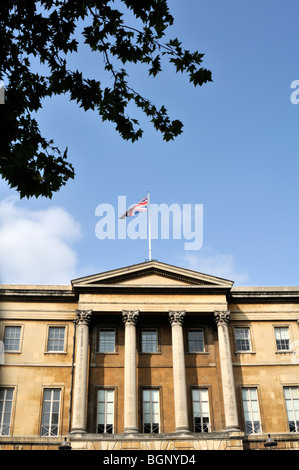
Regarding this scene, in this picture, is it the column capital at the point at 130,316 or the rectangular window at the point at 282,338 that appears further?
the rectangular window at the point at 282,338

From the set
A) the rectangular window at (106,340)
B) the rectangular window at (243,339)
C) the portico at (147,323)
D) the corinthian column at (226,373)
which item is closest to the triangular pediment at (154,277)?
the portico at (147,323)

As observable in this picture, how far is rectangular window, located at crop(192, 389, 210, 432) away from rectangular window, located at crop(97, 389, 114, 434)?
5.35 m

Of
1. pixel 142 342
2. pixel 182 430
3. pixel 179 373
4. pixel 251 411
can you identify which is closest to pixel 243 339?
pixel 251 411

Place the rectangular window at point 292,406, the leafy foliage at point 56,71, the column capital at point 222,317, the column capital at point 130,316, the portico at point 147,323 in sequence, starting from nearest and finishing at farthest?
the leafy foliage at point 56,71, the portico at point 147,323, the rectangular window at point 292,406, the column capital at point 130,316, the column capital at point 222,317

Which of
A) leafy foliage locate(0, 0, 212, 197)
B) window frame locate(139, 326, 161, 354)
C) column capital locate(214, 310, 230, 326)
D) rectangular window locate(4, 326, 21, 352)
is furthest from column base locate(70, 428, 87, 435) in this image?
leafy foliage locate(0, 0, 212, 197)

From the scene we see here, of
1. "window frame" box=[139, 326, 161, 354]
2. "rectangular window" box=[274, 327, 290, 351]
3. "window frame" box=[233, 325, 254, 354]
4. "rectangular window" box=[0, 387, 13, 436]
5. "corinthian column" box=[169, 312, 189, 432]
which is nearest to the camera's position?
"corinthian column" box=[169, 312, 189, 432]

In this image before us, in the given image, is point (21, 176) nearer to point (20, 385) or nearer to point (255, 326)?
point (20, 385)

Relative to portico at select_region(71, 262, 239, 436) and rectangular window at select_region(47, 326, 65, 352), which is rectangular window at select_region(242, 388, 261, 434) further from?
rectangular window at select_region(47, 326, 65, 352)

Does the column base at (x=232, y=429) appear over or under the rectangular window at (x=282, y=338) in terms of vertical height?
under

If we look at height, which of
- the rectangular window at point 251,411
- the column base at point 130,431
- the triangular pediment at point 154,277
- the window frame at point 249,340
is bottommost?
the column base at point 130,431

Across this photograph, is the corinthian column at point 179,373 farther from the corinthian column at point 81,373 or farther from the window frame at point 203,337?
the corinthian column at point 81,373

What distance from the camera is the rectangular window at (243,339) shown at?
34.2 meters

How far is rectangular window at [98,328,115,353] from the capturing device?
3341 cm

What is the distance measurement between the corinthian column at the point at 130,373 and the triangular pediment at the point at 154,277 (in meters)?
2.33
